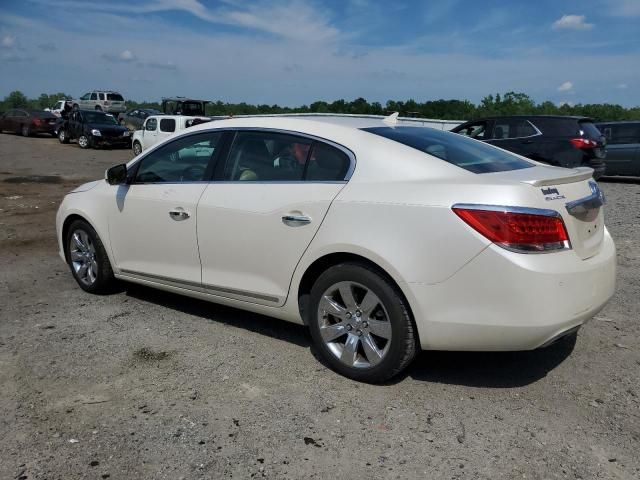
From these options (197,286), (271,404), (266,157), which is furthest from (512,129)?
(271,404)

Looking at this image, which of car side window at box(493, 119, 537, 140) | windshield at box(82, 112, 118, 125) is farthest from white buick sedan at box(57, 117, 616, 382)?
windshield at box(82, 112, 118, 125)

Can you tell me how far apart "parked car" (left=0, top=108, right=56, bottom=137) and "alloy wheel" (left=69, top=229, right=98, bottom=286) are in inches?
1076

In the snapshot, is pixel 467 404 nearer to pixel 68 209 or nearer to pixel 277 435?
pixel 277 435

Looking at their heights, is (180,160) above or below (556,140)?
above

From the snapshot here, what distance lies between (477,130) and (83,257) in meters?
10.2

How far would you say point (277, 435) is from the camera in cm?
305

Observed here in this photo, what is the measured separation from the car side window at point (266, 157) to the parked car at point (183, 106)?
26.3 m

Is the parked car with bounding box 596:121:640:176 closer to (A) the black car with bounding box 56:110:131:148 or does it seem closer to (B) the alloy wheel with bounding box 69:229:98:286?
(B) the alloy wheel with bounding box 69:229:98:286

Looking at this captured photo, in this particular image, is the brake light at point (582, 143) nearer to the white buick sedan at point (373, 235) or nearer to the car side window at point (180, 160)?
the white buick sedan at point (373, 235)

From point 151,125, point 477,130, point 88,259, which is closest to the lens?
point 88,259

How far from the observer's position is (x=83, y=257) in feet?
17.6

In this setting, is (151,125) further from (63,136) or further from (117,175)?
(117,175)

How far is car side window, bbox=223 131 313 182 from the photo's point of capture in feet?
12.9

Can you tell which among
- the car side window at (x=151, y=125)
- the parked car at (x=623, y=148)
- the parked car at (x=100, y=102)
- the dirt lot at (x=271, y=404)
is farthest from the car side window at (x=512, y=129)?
the parked car at (x=100, y=102)
